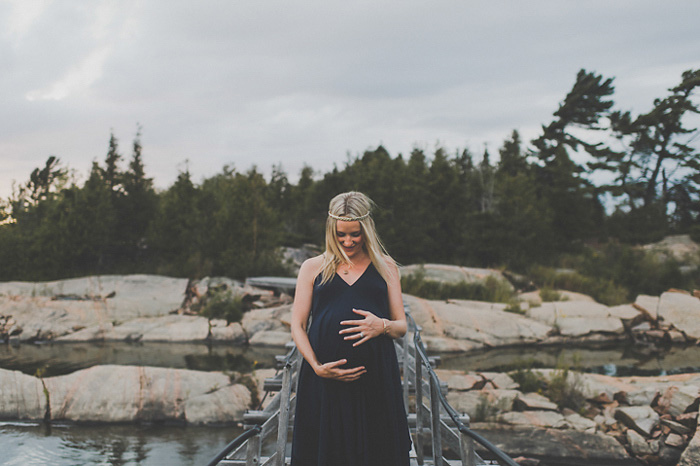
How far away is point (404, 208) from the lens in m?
25.1

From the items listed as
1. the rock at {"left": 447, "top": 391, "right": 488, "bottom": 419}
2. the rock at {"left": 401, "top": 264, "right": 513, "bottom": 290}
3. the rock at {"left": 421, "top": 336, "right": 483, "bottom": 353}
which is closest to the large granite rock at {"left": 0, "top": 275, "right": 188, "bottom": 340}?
the rock at {"left": 421, "top": 336, "right": 483, "bottom": 353}

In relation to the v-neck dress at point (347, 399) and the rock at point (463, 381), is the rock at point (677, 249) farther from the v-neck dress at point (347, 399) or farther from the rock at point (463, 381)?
the v-neck dress at point (347, 399)

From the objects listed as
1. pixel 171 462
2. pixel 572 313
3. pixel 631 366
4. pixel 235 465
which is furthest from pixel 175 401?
pixel 572 313

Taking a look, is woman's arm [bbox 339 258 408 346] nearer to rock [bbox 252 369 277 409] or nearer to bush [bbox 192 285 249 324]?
rock [bbox 252 369 277 409]

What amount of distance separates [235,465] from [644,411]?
7.46 m

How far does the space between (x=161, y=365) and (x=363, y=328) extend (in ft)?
35.1

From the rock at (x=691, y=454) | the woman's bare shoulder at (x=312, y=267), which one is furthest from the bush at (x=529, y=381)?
the woman's bare shoulder at (x=312, y=267)

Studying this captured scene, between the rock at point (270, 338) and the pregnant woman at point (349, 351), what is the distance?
1204 centimetres

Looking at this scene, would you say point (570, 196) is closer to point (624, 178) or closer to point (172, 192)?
point (624, 178)

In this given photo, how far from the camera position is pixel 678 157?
31562mm

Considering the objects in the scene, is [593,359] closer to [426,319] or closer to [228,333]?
[426,319]

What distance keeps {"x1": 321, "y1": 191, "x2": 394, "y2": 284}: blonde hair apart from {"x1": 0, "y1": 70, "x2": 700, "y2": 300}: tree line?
17.5 metres

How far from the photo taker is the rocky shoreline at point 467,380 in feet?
25.5

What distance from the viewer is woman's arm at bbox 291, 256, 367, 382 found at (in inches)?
89.0
